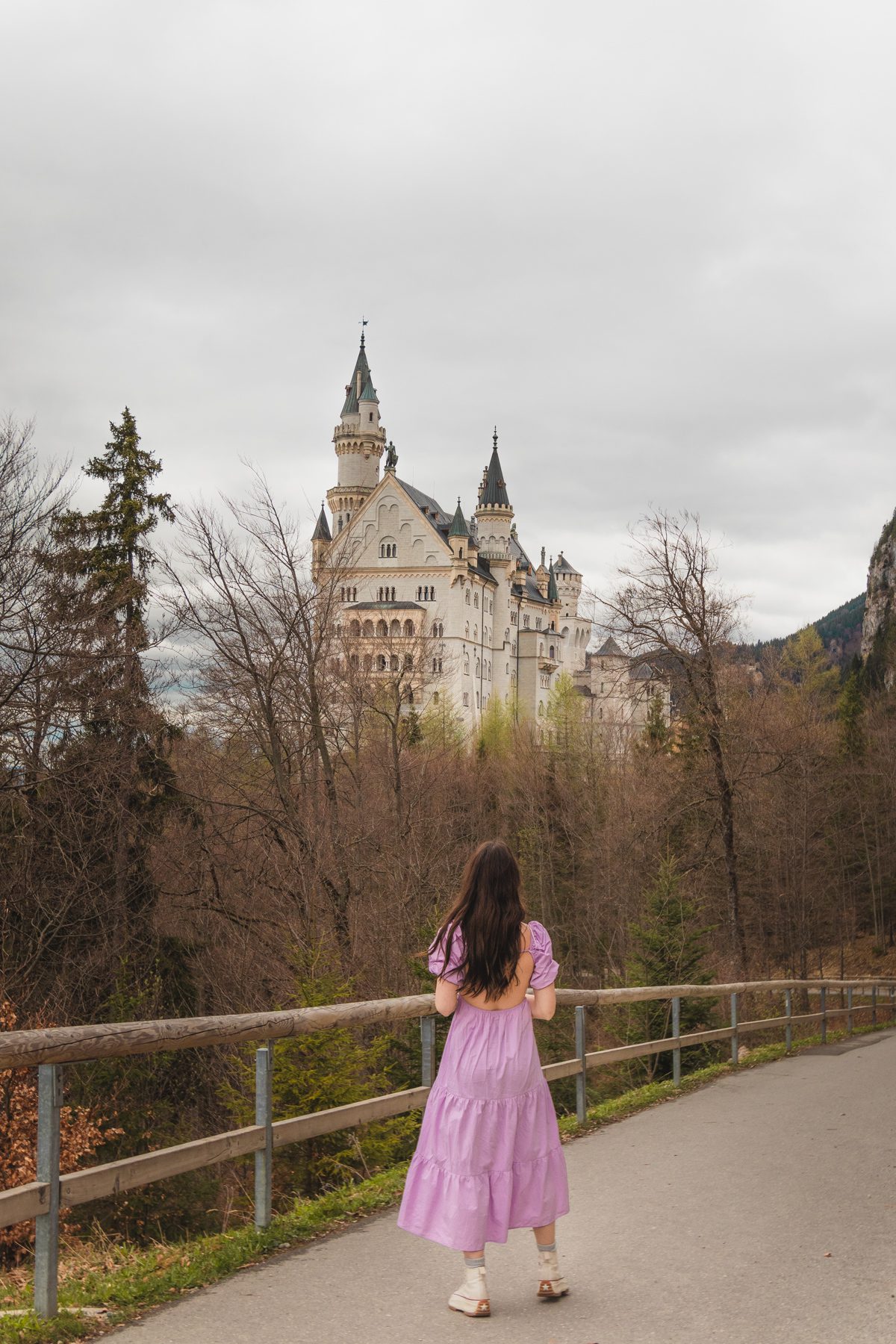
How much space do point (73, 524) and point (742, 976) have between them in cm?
1611

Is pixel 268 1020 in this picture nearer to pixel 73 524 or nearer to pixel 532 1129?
pixel 532 1129

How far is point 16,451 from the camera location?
20.7 metres

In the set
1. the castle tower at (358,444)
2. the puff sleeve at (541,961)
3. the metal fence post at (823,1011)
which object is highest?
the castle tower at (358,444)

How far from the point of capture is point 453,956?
527 centimetres

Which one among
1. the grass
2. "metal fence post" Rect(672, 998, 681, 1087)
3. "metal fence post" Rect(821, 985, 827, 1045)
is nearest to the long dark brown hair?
the grass

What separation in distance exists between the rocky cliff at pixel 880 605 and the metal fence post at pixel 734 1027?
99.4 meters

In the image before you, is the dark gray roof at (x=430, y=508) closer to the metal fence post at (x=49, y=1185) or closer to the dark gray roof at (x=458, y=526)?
the dark gray roof at (x=458, y=526)

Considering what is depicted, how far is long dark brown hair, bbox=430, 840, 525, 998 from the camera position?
5203mm

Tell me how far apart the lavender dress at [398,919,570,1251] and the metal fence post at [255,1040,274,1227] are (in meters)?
1.19

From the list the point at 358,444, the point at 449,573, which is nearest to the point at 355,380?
the point at 358,444

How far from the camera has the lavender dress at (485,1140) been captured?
507 centimetres

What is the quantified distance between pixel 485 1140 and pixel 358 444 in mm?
112668

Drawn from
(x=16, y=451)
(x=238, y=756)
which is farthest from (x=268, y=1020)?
(x=238, y=756)

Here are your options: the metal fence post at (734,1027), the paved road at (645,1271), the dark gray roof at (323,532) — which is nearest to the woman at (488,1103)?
the paved road at (645,1271)
